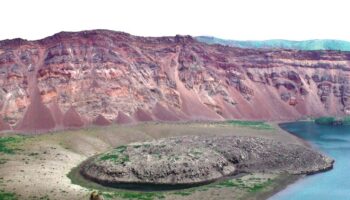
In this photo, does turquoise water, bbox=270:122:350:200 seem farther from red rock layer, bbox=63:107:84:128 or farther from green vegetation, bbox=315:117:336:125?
red rock layer, bbox=63:107:84:128

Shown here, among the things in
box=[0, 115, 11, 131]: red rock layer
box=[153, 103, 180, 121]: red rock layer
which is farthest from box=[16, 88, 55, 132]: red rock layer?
box=[153, 103, 180, 121]: red rock layer

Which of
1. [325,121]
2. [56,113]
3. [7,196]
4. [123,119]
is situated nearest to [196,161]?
[7,196]

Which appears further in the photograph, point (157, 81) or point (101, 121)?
point (157, 81)

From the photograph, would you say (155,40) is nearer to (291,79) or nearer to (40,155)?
(291,79)

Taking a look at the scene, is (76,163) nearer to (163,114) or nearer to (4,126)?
(4,126)

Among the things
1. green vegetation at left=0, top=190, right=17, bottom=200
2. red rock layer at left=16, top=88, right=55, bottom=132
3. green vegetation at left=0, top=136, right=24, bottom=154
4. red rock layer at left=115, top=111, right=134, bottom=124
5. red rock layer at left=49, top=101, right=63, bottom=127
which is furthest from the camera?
red rock layer at left=115, top=111, right=134, bottom=124

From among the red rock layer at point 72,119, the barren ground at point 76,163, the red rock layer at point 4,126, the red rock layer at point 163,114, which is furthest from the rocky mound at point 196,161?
the red rock layer at point 163,114

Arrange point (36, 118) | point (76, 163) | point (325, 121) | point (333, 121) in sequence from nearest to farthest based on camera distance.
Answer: point (76, 163) → point (36, 118) → point (333, 121) → point (325, 121)
